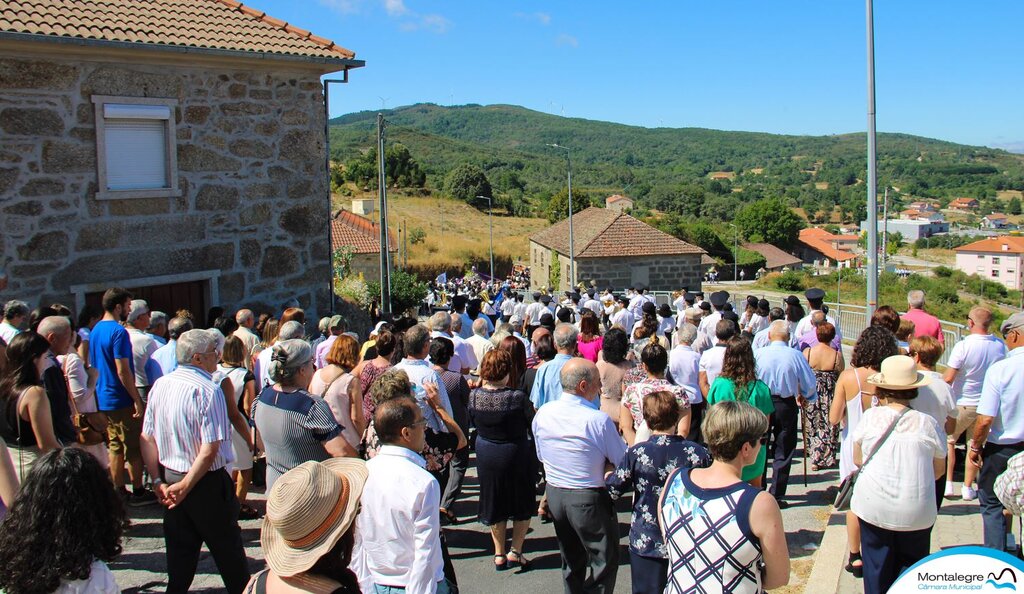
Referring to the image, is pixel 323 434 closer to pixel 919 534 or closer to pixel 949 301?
pixel 919 534

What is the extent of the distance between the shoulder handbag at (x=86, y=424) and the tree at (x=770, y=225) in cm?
10070

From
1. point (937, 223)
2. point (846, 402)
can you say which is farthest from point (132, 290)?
point (937, 223)

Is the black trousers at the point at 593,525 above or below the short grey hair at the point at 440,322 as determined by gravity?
below

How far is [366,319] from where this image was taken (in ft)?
52.2

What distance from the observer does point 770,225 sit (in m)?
102

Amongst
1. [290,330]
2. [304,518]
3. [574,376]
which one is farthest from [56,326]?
[304,518]

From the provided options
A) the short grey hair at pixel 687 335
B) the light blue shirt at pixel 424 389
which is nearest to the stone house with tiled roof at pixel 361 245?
the short grey hair at pixel 687 335

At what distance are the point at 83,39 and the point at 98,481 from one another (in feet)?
26.1

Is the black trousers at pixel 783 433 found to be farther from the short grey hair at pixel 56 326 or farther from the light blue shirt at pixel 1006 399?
the short grey hair at pixel 56 326

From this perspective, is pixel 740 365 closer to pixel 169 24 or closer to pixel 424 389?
pixel 424 389

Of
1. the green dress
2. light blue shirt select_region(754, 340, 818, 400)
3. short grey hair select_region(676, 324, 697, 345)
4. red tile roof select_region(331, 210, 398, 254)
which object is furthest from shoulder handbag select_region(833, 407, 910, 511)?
red tile roof select_region(331, 210, 398, 254)

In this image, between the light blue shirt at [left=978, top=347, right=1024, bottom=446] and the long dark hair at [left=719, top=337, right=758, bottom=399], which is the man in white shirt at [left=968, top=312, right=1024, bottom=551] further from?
the long dark hair at [left=719, top=337, right=758, bottom=399]

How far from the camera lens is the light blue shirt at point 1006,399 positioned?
17.3 ft

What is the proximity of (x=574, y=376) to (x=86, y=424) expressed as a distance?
3694 mm
